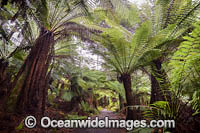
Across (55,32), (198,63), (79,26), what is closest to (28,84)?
(55,32)

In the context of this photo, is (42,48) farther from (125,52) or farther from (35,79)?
(125,52)

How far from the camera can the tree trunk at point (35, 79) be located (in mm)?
2207

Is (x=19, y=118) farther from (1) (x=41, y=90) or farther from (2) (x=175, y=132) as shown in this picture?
(2) (x=175, y=132)

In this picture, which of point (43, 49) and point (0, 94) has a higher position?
point (43, 49)

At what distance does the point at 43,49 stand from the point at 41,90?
38.6 inches

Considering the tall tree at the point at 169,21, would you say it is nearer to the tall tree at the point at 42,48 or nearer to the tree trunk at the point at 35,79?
the tall tree at the point at 42,48

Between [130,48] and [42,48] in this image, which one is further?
[42,48]

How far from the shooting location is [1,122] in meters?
1.54

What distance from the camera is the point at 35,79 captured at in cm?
253

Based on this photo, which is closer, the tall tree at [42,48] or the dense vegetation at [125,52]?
the dense vegetation at [125,52]

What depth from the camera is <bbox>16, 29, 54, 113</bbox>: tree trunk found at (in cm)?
221

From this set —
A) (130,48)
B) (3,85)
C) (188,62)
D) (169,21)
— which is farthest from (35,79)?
(169,21)

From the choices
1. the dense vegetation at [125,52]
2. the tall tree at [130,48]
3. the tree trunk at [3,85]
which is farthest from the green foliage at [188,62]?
the tree trunk at [3,85]

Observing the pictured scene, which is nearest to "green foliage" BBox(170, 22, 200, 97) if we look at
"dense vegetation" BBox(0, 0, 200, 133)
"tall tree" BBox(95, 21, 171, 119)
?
"dense vegetation" BBox(0, 0, 200, 133)
